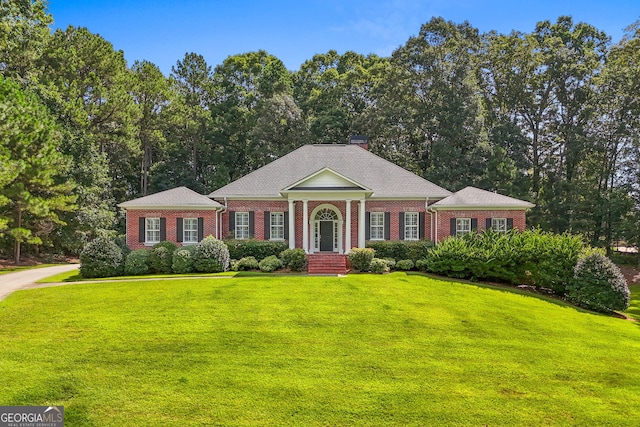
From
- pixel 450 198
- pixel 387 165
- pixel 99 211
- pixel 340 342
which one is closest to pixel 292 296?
pixel 340 342

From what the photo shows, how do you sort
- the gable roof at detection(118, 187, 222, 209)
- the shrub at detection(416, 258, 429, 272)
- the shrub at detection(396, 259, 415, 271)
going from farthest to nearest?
the gable roof at detection(118, 187, 222, 209)
the shrub at detection(396, 259, 415, 271)
the shrub at detection(416, 258, 429, 272)

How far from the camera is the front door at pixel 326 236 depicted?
81.5 feet

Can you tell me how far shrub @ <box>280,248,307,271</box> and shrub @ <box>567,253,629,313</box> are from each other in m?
12.5

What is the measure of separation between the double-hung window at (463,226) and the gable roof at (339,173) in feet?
6.53

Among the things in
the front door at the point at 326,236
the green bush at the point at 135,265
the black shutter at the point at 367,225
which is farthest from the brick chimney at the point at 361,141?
the green bush at the point at 135,265

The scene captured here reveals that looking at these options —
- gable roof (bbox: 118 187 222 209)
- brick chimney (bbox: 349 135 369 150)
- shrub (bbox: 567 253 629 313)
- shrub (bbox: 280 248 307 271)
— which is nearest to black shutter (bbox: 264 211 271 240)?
gable roof (bbox: 118 187 222 209)

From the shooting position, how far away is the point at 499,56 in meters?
39.8

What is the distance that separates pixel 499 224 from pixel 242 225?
622 inches

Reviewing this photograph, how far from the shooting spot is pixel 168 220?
23.4m

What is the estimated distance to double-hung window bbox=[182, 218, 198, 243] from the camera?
23.5 meters

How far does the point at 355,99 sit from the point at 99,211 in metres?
28.7

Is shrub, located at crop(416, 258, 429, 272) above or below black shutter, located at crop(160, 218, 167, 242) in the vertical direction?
below

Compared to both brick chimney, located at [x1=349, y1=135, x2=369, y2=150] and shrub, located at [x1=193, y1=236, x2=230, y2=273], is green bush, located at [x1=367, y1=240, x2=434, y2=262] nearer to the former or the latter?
shrub, located at [x1=193, y1=236, x2=230, y2=273]

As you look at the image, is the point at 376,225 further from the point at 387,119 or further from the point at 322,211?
the point at 387,119
